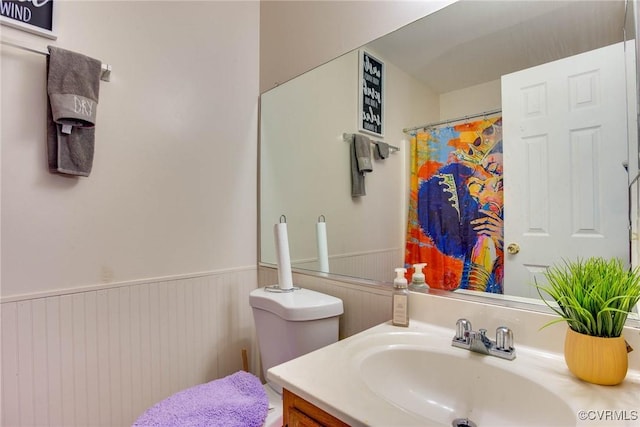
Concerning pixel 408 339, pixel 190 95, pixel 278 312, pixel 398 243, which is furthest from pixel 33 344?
pixel 398 243

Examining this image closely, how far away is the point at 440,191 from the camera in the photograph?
1.20m

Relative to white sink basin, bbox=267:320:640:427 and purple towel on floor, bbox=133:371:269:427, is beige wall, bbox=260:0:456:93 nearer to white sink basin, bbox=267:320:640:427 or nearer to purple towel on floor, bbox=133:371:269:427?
white sink basin, bbox=267:320:640:427

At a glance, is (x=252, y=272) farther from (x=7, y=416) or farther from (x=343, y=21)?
(x=343, y=21)

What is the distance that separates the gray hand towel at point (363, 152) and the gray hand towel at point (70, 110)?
1019mm

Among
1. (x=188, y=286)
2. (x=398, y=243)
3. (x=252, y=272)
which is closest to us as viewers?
(x=398, y=243)

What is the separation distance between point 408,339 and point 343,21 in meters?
1.22

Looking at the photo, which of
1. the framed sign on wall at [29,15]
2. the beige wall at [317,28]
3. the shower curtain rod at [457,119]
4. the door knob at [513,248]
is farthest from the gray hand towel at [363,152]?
the framed sign on wall at [29,15]

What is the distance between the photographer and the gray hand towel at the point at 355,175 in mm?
1546

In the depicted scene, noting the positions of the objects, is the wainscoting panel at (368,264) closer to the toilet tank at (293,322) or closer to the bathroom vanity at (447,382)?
the toilet tank at (293,322)

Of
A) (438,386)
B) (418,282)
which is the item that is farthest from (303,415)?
(418,282)

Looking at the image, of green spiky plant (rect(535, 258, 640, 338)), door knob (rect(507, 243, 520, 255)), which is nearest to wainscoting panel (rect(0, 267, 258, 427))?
door knob (rect(507, 243, 520, 255))

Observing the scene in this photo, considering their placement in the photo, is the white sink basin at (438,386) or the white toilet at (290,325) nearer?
the white sink basin at (438,386)

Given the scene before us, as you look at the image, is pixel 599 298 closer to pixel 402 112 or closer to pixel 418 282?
pixel 418 282

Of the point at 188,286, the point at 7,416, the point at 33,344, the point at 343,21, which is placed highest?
the point at 343,21
